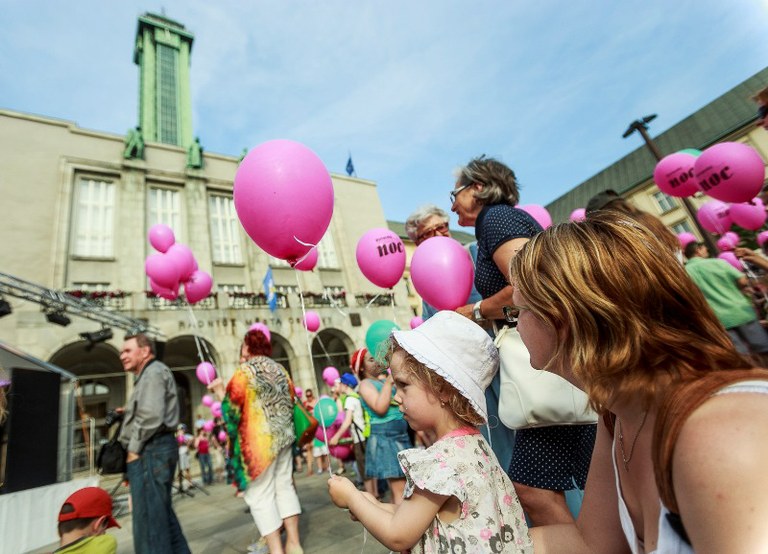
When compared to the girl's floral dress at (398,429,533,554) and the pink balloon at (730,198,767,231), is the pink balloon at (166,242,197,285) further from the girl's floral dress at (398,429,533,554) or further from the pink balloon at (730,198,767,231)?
the pink balloon at (730,198,767,231)

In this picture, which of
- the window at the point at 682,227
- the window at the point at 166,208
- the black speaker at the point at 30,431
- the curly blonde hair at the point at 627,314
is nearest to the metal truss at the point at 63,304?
the black speaker at the point at 30,431

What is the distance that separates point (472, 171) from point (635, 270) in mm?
1610

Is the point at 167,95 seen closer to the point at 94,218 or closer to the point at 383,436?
the point at 94,218

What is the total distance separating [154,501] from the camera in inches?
111

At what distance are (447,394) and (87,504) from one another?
2.09 m

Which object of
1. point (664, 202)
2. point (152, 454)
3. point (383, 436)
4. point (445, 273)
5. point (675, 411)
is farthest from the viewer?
point (664, 202)

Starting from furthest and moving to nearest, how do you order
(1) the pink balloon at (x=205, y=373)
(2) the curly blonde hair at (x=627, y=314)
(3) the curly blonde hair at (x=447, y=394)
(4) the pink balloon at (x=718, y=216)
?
(1) the pink balloon at (x=205, y=373)
(4) the pink balloon at (x=718, y=216)
(3) the curly blonde hair at (x=447, y=394)
(2) the curly blonde hair at (x=627, y=314)

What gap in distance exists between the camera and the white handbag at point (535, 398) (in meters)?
1.45

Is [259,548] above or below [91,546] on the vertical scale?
below

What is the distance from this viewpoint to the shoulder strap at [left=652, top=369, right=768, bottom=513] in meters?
0.64

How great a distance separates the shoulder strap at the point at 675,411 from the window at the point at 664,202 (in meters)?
29.7

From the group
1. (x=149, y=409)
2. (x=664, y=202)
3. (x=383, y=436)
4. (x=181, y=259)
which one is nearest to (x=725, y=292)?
(x=383, y=436)

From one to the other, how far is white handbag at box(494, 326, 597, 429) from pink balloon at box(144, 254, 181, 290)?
567cm

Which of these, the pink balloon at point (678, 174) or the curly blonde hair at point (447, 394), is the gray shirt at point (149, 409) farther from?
the pink balloon at point (678, 174)
